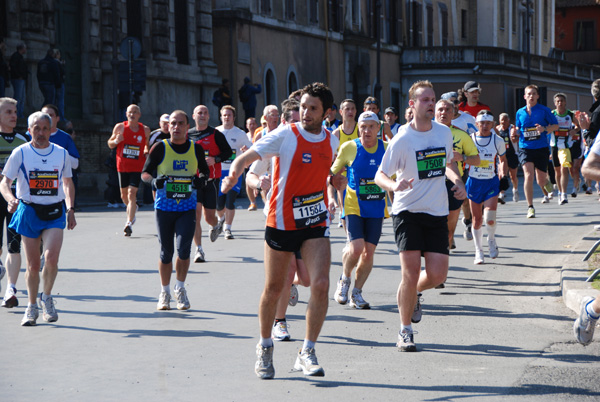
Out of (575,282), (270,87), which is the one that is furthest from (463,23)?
(575,282)

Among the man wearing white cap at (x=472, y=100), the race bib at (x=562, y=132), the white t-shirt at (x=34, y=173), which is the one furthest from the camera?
the race bib at (x=562, y=132)

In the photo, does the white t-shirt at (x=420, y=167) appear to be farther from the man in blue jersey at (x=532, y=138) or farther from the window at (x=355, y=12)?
the window at (x=355, y=12)

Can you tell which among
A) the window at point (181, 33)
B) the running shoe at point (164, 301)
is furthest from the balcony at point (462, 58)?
the running shoe at point (164, 301)

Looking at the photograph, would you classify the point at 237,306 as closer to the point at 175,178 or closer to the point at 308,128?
the point at 175,178

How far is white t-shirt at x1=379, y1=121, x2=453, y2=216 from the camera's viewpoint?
795 centimetres

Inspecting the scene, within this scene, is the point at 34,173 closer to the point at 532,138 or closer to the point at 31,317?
the point at 31,317

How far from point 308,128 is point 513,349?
2.22 meters

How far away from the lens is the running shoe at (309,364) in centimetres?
692

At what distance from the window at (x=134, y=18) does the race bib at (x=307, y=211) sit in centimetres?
2605

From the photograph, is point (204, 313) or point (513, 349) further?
point (204, 313)

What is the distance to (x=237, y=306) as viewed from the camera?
10031 millimetres

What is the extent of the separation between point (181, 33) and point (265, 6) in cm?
516

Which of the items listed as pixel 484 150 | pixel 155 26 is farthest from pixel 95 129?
pixel 484 150

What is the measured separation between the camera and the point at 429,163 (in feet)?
26.1
